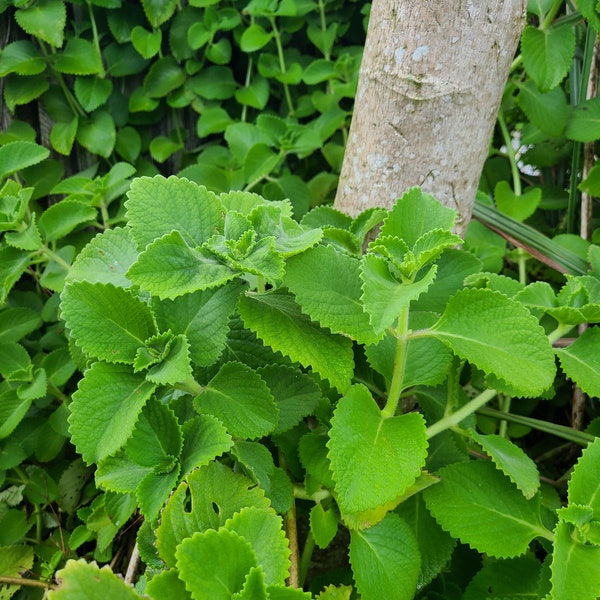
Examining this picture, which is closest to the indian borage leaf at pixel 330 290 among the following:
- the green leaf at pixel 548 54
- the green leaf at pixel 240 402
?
the green leaf at pixel 240 402

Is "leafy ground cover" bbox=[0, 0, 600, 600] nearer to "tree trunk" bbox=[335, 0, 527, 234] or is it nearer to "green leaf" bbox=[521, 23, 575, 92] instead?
"green leaf" bbox=[521, 23, 575, 92]

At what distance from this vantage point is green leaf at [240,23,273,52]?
62.5 inches

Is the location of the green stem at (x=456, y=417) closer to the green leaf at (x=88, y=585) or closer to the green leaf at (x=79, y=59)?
the green leaf at (x=88, y=585)

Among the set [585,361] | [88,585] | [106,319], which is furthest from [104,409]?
[585,361]

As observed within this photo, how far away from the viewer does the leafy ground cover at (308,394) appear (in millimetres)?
646

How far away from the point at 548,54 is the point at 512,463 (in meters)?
0.83

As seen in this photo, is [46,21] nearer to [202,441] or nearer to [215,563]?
[202,441]

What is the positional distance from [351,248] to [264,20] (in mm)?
1059

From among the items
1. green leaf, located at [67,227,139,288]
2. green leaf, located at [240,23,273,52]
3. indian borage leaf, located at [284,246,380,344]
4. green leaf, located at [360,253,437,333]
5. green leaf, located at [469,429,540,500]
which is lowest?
green leaf, located at [469,429,540,500]

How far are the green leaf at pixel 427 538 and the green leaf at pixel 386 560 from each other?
53 mm

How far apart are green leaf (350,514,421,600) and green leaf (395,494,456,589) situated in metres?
0.05

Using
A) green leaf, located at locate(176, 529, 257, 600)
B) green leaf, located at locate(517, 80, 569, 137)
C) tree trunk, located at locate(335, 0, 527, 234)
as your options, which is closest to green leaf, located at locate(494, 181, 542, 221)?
green leaf, located at locate(517, 80, 569, 137)

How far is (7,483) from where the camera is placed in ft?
4.41

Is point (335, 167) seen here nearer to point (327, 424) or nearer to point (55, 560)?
point (327, 424)
